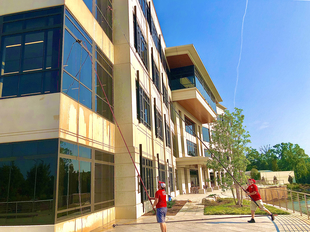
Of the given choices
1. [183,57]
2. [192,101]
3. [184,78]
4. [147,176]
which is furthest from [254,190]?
[184,78]

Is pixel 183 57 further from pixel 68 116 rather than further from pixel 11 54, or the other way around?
pixel 68 116

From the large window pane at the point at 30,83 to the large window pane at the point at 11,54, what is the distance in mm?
568

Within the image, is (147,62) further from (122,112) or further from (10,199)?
(10,199)

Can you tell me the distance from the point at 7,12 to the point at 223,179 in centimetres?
1598

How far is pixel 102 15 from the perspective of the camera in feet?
45.9

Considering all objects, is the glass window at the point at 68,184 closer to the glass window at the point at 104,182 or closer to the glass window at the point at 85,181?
the glass window at the point at 85,181

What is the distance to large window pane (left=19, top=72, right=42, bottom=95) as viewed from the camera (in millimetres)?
9234

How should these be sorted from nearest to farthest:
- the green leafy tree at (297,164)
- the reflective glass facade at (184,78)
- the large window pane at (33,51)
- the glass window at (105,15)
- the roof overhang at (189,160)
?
the large window pane at (33,51), the glass window at (105,15), the roof overhang at (189,160), the reflective glass facade at (184,78), the green leafy tree at (297,164)

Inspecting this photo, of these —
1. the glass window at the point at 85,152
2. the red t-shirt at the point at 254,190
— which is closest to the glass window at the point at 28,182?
the glass window at the point at 85,152

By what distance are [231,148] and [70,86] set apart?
500 inches

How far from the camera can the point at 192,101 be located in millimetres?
34094

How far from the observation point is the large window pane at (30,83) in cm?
923

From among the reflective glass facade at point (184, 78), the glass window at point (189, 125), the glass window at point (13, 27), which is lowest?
the glass window at point (13, 27)

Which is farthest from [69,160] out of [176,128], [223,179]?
[176,128]
